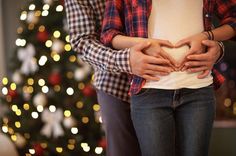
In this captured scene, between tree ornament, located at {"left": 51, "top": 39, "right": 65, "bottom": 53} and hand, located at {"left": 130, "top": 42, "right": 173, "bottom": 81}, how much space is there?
1.02 metres

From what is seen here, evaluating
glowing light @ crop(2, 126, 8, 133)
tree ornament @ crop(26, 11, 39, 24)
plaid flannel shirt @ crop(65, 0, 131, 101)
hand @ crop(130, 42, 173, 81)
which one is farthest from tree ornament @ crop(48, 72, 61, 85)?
hand @ crop(130, 42, 173, 81)

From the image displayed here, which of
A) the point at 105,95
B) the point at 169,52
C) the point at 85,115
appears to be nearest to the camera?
the point at 169,52

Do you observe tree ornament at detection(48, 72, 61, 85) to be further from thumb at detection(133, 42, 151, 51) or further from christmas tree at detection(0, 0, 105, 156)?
thumb at detection(133, 42, 151, 51)

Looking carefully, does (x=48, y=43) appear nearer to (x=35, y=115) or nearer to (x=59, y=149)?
(x=35, y=115)

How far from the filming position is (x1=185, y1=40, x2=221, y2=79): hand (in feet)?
3.18

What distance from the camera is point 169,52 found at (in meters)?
0.98

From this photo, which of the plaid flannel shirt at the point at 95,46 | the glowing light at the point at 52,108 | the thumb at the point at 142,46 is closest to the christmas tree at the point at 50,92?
the glowing light at the point at 52,108

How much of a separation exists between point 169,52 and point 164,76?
0.07 meters

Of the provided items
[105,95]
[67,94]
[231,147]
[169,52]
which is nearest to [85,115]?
[67,94]

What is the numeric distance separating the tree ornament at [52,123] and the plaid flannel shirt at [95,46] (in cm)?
80

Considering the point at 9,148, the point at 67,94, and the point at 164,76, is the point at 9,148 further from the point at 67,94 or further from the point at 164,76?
the point at 164,76

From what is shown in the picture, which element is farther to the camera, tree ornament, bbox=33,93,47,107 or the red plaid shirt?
tree ornament, bbox=33,93,47,107

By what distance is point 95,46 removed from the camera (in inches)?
43.0

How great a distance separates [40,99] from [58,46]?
31 centimetres
